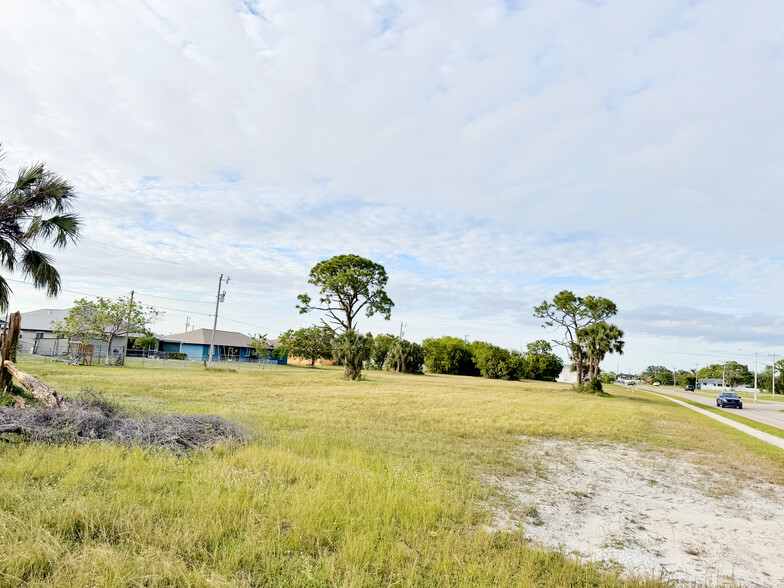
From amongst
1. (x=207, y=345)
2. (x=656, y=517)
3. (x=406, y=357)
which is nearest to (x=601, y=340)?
(x=406, y=357)

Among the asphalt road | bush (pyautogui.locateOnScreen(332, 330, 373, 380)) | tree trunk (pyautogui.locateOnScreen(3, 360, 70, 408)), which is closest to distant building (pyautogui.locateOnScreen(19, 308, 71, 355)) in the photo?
bush (pyautogui.locateOnScreen(332, 330, 373, 380))

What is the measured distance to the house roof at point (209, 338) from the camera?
216 ft

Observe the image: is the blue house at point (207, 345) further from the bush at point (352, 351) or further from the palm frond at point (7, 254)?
the palm frond at point (7, 254)

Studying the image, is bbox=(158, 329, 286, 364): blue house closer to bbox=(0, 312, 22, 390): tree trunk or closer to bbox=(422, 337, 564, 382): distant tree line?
bbox=(422, 337, 564, 382): distant tree line

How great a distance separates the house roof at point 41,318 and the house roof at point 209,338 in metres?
14.5

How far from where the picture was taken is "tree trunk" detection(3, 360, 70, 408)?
8.83m

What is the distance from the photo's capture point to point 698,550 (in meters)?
4.77

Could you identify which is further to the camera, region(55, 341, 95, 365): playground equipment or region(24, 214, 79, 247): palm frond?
region(55, 341, 95, 365): playground equipment

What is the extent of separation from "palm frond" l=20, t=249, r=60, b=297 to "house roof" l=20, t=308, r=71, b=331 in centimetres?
4411

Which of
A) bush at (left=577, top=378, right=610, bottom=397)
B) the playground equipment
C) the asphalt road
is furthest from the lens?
bush at (left=577, top=378, right=610, bottom=397)

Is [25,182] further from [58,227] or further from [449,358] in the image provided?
[449,358]

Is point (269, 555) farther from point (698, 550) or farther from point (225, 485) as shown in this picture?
point (698, 550)

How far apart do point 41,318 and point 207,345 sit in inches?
786

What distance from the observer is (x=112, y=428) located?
774 centimetres
